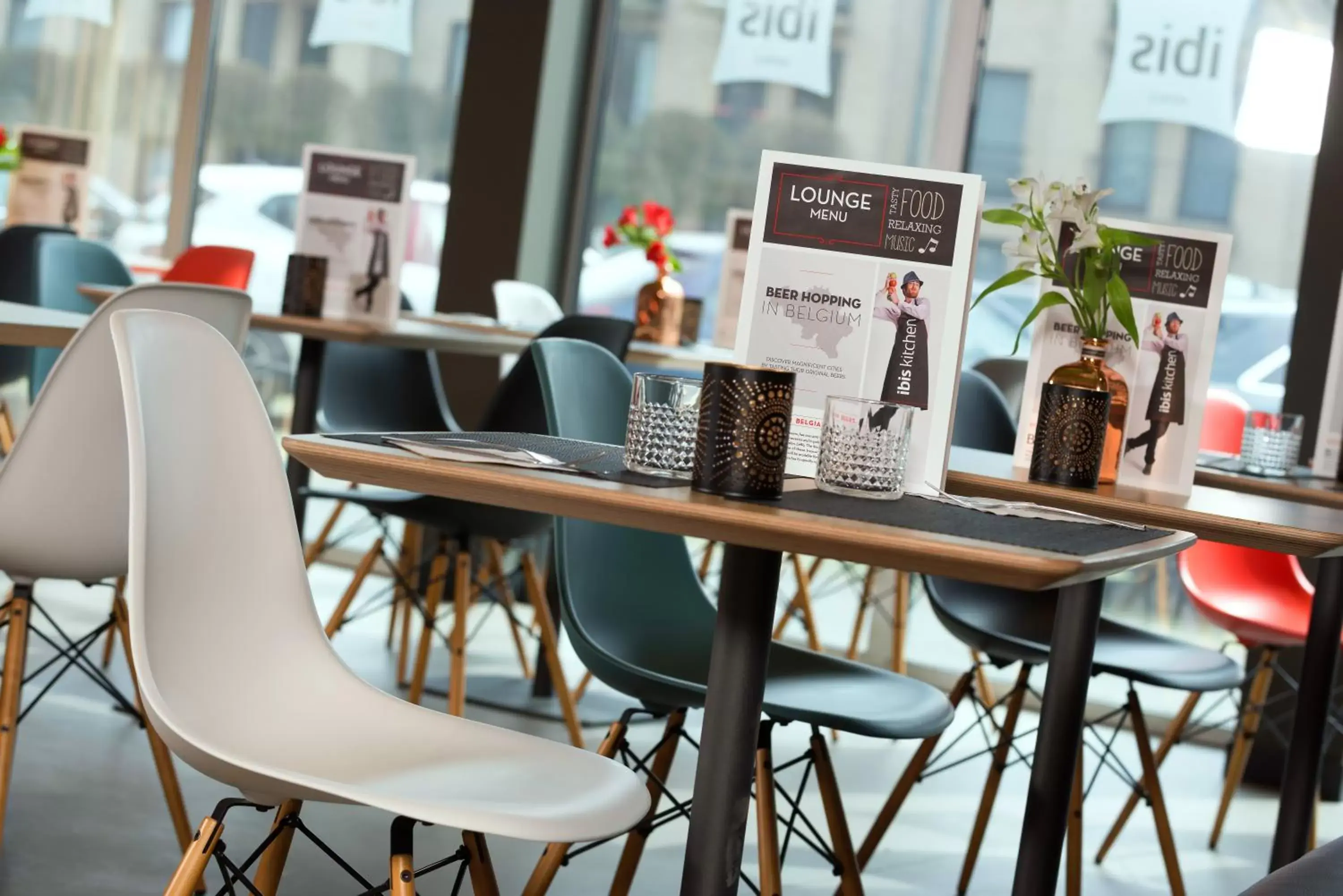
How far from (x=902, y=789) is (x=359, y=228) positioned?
2.07m

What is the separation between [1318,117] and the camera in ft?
14.2

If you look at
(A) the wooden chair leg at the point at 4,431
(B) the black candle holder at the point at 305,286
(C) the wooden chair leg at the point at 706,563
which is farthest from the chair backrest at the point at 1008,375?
(A) the wooden chair leg at the point at 4,431

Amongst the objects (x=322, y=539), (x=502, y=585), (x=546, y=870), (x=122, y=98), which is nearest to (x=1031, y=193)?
(x=546, y=870)

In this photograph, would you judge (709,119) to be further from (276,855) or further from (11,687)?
(276,855)

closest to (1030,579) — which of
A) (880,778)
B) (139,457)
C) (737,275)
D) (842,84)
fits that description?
Answer: (139,457)

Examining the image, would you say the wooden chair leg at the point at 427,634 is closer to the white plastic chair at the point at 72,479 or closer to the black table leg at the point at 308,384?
the black table leg at the point at 308,384

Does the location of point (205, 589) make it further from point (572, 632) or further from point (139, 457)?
point (572, 632)

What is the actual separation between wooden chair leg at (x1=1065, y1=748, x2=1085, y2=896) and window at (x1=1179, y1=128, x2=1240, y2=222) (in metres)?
2.31

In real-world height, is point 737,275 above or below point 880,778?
above

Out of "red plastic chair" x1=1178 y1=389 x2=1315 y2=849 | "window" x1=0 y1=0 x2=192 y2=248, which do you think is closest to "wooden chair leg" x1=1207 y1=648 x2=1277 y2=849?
"red plastic chair" x1=1178 y1=389 x2=1315 y2=849

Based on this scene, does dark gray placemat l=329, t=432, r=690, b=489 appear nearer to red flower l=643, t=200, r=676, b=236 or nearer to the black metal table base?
the black metal table base

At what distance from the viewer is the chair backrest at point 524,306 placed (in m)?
4.80

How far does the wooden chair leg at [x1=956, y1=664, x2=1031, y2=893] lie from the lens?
8.99 feet

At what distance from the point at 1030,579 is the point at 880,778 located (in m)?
2.54
